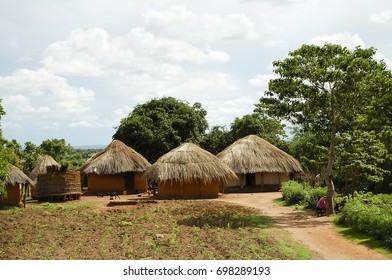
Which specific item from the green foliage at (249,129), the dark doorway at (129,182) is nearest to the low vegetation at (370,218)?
the dark doorway at (129,182)

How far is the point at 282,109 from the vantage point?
1872 centimetres

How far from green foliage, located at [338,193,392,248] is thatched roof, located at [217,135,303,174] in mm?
14736

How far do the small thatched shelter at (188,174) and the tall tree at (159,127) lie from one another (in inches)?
350

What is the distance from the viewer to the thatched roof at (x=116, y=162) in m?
30.9

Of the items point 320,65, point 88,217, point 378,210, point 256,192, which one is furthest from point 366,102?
point 256,192

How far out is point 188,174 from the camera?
2672cm

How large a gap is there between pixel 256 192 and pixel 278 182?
215cm

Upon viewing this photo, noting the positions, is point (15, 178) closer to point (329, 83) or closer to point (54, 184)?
point (54, 184)

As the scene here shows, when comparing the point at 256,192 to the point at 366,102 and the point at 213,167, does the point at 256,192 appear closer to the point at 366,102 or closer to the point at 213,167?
the point at 213,167

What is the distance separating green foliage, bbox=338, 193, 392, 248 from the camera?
12508 mm

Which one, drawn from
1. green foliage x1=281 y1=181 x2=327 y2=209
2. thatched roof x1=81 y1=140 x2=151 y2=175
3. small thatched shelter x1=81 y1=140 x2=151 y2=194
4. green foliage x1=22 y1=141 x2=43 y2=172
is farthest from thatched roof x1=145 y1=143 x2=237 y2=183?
green foliage x1=22 y1=141 x2=43 y2=172

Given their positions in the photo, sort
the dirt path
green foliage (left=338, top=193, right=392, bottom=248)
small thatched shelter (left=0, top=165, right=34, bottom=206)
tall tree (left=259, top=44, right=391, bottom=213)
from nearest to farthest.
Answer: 1. the dirt path
2. green foliage (left=338, top=193, right=392, bottom=248)
3. tall tree (left=259, top=44, right=391, bottom=213)
4. small thatched shelter (left=0, top=165, right=34, bottom=206)

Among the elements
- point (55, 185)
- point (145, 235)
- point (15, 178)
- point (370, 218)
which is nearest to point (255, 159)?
point (55, 185)

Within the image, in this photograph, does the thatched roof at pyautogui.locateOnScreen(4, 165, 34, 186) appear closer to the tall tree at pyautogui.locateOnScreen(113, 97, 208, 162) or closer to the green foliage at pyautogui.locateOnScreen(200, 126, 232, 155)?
the tall tree at pyautogui.locateOnScreen(113, 97, 208, 162)
